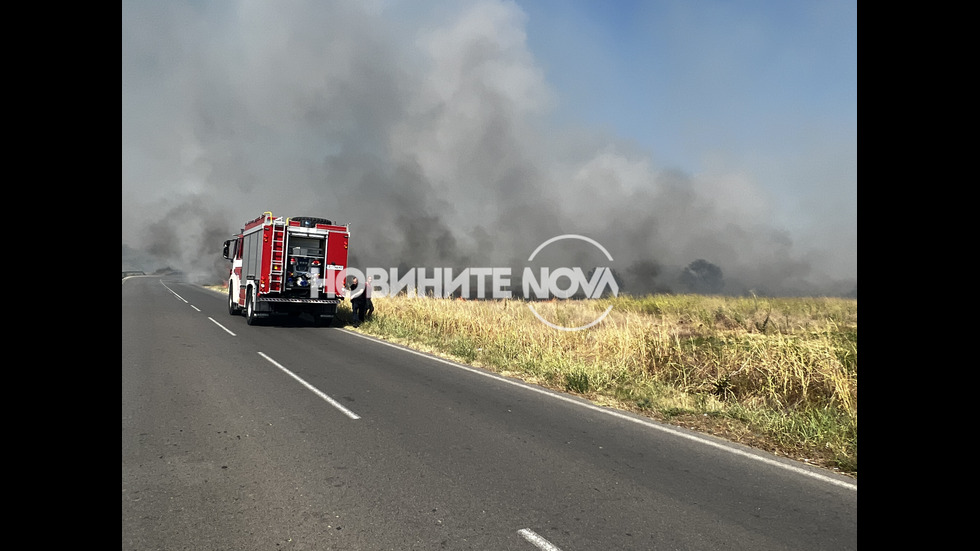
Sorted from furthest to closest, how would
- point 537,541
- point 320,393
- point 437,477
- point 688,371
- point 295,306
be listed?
point 295,306 < point 688,371 < point 320,393 < point 437,477 < point 537,541

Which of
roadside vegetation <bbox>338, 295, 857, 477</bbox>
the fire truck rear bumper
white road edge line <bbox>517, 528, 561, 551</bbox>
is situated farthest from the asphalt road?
the fire truck rear bumper

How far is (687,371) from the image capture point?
847 centimetres

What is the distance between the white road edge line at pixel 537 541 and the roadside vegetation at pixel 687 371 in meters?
2.25

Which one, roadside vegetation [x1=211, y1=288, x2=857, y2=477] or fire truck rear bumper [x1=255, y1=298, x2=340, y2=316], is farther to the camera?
fire truck rear bumper [x1=255, y1=298, x2=340, y2=316]

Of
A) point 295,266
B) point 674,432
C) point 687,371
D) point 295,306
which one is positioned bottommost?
point 674,432

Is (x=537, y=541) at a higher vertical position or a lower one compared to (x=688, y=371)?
lower

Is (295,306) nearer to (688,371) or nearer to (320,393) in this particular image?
(320,393)

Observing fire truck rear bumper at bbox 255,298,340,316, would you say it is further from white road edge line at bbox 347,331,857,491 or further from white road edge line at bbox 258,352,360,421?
white road edge line at bbox 347,331,857,491

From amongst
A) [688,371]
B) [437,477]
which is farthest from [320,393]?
[688,371]

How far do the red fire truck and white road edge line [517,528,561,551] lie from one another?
1385 centimetres

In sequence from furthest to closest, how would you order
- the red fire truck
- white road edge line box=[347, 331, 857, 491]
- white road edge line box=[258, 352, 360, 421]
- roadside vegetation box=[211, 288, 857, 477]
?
the red fire truck → white road edge line box=[258, 352, 360, 421] → roadside vegetation box=[211, 288, 857, 477] → white road edge line box=[347, 331, 857, 491]

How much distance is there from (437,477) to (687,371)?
554 centimetres

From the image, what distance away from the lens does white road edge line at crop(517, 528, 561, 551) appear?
3.18 m
